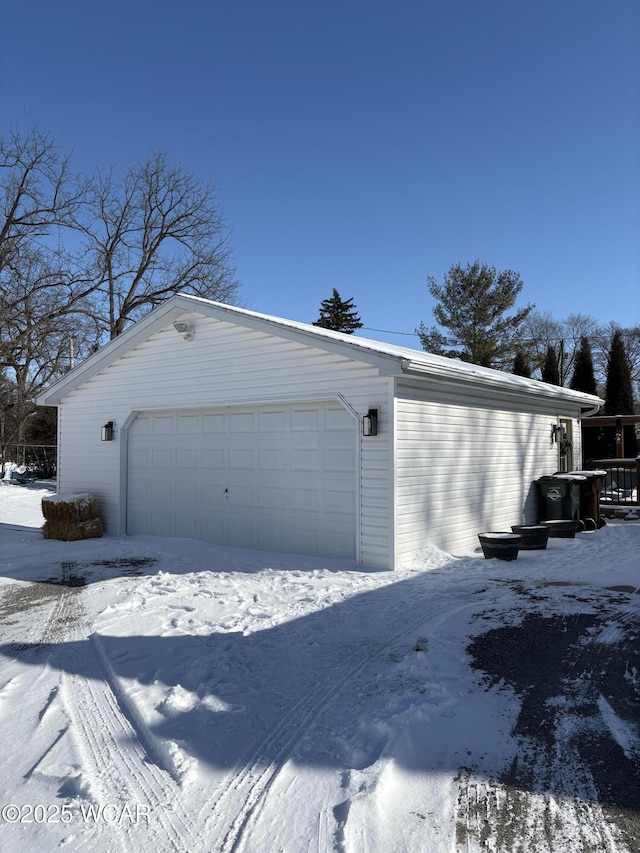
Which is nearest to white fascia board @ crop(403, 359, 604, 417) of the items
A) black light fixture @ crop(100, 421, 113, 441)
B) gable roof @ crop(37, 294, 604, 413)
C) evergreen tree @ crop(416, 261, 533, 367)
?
gable roof @ crop(37, 294, 604, 413)

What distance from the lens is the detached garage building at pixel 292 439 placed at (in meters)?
7.21

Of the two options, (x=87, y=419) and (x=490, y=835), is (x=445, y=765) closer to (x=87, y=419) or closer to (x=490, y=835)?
(x=490, y=835)

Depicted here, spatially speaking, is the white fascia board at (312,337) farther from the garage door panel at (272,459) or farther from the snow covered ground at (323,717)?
the snow covered ground at (323,717)

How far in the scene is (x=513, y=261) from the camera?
84.7 ft

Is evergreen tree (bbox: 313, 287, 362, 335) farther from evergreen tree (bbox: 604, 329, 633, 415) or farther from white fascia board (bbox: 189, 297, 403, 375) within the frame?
white fascia board (bbox: 189, 297, 403, 375)

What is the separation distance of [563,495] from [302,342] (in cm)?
595

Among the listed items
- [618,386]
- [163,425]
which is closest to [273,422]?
[163,425]

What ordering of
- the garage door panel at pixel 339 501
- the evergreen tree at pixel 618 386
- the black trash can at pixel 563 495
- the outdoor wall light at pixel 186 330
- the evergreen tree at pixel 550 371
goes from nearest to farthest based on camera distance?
1. the garage door panel at pixel 339 501
2. the outdoor wall light at pixel 186 330
3. the black trash can at pixel 563 495
4. the evergreen tree at pixel 618 386
5. the evergreen tree at pixel 550 371

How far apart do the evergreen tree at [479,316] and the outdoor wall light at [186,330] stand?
18325 millimetres

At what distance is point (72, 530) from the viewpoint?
984 cm

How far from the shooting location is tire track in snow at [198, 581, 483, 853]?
222 cm

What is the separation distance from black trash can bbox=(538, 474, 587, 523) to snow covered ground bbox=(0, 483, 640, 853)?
4197 millimetres

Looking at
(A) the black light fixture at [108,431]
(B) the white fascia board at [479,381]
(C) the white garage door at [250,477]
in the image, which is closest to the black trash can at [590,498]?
(B) the white fascia board at [479,381]

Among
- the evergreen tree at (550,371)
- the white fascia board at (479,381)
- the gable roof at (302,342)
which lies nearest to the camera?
the gable roof at (302,342)
